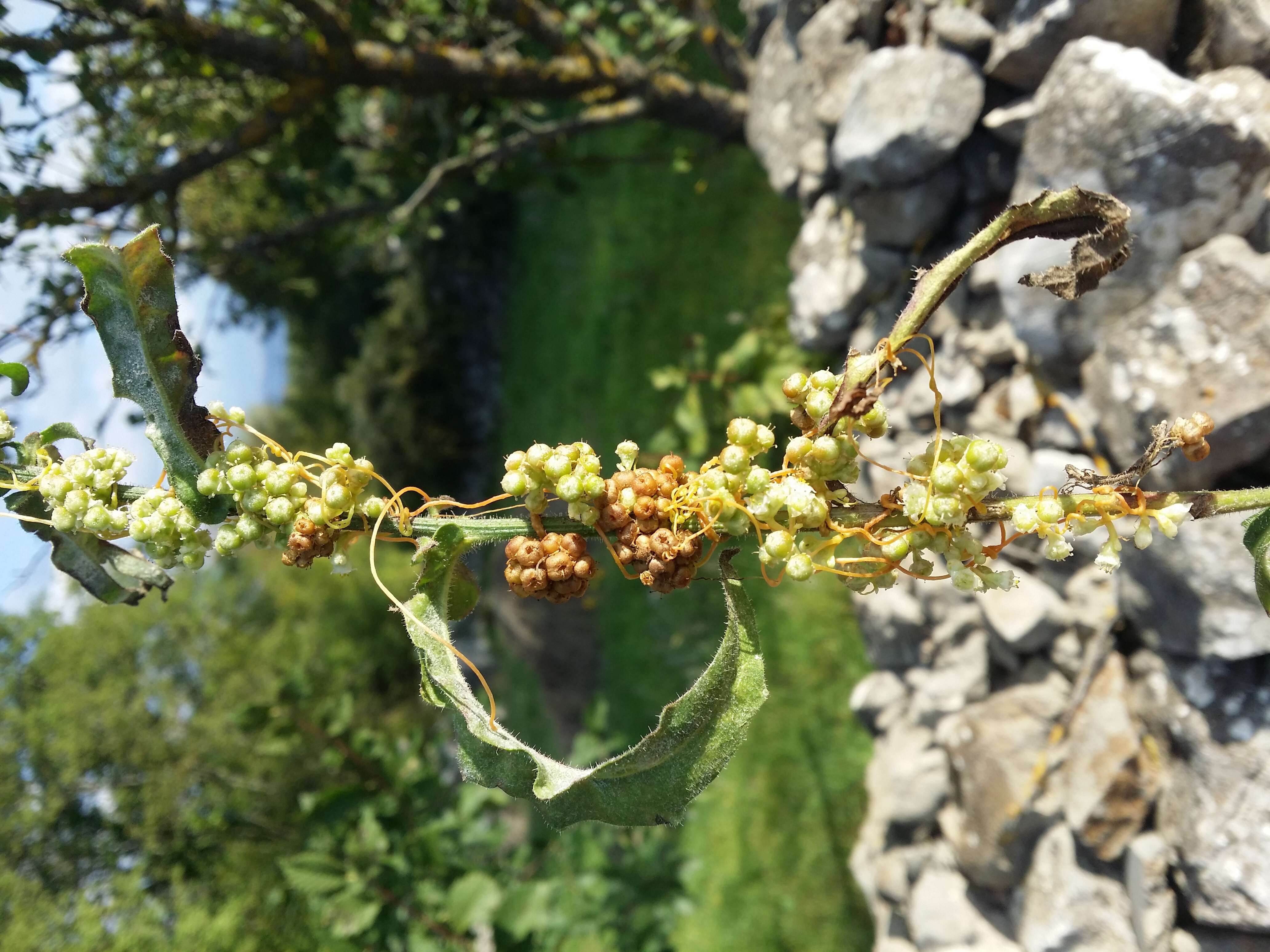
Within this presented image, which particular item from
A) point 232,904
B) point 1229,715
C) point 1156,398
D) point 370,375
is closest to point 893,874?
point 1229,715

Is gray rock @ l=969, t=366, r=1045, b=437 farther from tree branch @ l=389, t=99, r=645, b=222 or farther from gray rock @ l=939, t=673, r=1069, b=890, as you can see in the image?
tree branch @ l=389, t=99, r=645, b=222

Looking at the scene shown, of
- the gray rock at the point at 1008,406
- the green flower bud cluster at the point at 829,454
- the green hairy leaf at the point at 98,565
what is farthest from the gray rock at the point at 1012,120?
the green hairy leaf at the point at 98,565

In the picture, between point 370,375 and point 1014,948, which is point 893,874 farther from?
point 370,375

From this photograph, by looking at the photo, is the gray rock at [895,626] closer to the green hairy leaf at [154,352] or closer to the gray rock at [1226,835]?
the gray rock at [1226,835]

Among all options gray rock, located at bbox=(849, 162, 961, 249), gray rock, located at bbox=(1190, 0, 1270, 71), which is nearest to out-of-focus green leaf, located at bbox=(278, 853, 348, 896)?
gray rock, located at bbox=(849, 162, 961, 249)

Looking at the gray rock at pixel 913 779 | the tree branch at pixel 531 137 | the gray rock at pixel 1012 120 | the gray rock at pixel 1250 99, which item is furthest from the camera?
the tree branch at pixel 531 137

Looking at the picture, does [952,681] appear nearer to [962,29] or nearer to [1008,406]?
[1008,406]
